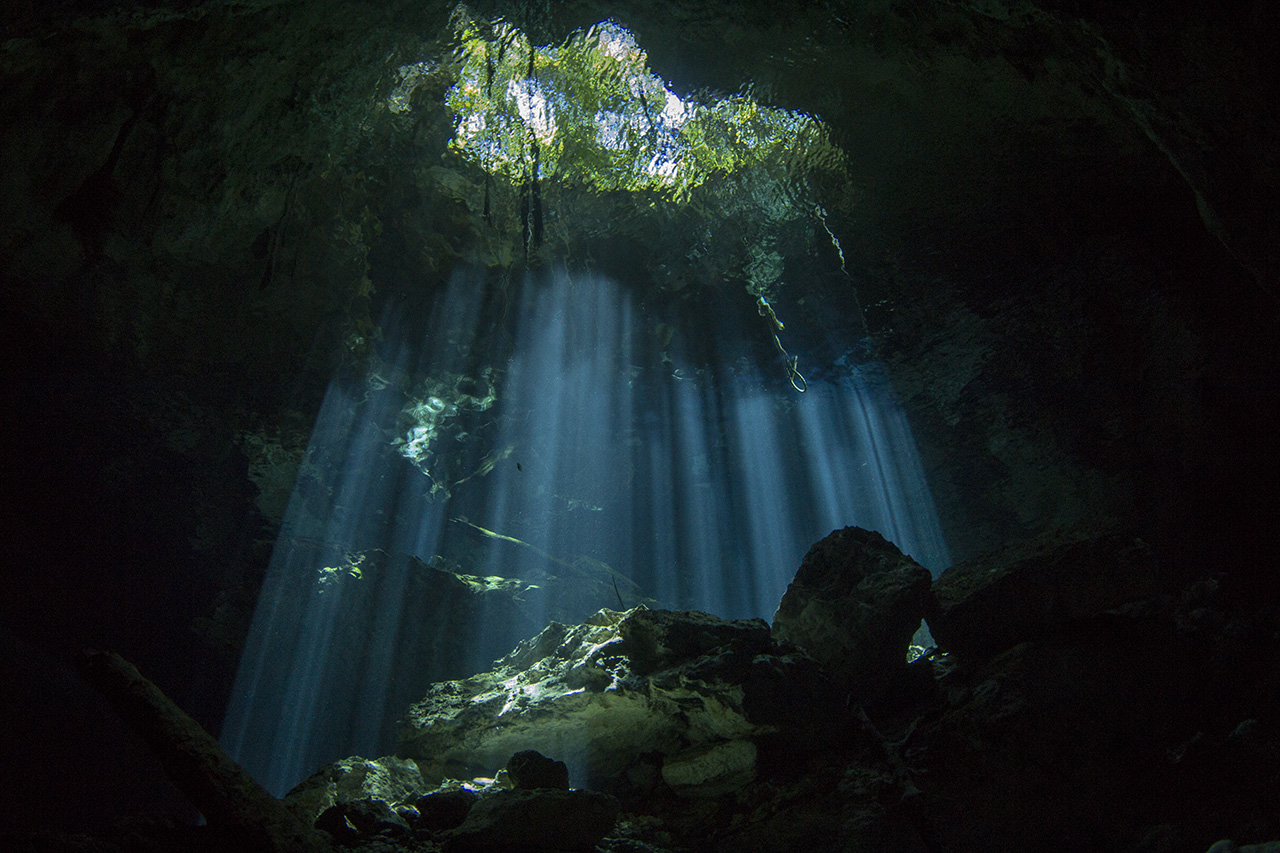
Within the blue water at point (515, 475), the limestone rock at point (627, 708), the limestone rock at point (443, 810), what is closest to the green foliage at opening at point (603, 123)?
the blue water at point (515, 475)

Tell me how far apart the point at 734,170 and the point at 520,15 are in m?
3.36

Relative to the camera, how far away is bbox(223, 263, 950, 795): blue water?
941 cm

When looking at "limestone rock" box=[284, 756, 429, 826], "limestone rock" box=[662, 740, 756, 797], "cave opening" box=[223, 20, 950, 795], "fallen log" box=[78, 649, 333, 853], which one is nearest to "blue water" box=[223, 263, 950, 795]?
"cave opening" box=[223, 20, 950, 795]

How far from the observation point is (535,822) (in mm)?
3686

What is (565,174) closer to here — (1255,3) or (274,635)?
(1255,3)

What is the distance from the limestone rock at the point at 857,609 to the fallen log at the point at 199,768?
4.51 metres

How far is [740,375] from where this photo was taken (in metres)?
11.5

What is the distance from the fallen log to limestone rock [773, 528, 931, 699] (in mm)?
4511

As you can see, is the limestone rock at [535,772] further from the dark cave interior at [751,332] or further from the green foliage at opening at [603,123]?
the green foliage at opening at [603,123]

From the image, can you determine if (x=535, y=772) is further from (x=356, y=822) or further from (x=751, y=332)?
(x=751, y=332)

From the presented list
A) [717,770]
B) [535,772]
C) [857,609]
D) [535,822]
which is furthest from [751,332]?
[535,822]

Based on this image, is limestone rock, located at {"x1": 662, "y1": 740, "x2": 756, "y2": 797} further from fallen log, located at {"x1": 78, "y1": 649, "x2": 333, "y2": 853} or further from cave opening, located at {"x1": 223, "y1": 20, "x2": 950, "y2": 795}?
cave opening, located at {"x1": 223, "y1": 20, "x2": 950, "y2": 795}

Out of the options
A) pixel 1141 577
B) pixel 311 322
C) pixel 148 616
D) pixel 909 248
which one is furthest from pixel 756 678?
pixel 148 616

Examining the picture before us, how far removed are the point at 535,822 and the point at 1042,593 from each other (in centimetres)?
494
